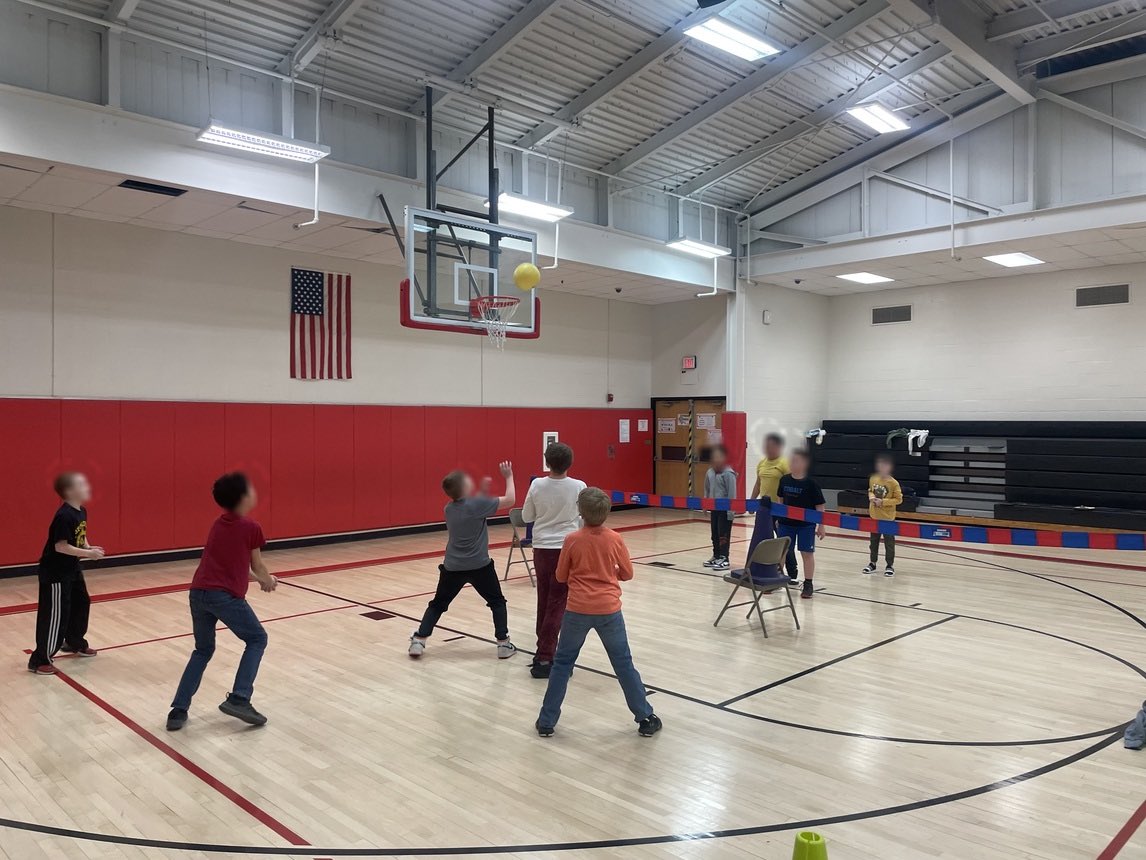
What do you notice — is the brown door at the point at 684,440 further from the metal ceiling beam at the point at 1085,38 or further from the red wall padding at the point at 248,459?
the metal ceiling beam at the point at 1085,38

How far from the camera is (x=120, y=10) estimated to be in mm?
8062

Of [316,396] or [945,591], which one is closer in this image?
[945,591]

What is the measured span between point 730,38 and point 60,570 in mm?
8490

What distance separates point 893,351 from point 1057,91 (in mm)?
5635

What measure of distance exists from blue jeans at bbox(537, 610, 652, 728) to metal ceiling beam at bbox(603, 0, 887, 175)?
8.44m

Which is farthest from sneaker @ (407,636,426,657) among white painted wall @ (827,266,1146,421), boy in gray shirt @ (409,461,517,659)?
white painted wall @ (827,266,1146,421)

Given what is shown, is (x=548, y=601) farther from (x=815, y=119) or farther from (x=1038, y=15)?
(x=815, y=119)

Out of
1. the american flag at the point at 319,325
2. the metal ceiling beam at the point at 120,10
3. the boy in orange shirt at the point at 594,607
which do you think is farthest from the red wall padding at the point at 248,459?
the metal ceiling beam at the point at 120,10

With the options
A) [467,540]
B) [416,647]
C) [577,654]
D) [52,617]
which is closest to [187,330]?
[52,617]

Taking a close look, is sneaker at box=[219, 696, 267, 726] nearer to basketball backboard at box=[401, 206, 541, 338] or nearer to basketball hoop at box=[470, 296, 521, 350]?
basketball backboard at box=[401, 206, 541, 338]

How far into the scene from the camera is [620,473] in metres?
17.1

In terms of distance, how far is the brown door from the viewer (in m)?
16.6

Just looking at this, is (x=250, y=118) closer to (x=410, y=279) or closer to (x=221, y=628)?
(x=410, y=279)

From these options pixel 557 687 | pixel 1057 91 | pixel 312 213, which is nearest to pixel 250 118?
pixel 312 213
